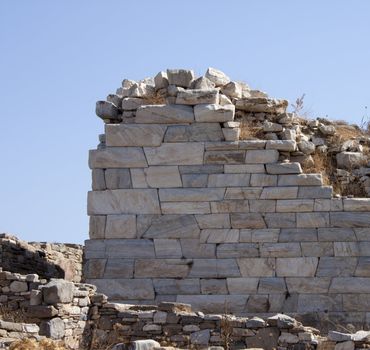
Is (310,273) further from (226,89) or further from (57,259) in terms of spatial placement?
(57,259)

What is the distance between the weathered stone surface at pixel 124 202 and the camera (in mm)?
16953

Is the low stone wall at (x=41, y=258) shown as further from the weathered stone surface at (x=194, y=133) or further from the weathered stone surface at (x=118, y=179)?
the weathered stone surface at (x=194, y=133)

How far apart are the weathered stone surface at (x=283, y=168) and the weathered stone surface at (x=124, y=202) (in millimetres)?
1987

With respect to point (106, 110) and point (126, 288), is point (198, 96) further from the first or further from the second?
point (126, 288)

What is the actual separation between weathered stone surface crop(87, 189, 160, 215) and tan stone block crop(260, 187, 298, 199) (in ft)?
6.04

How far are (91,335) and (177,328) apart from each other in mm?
1328

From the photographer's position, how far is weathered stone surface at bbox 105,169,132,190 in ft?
56.0

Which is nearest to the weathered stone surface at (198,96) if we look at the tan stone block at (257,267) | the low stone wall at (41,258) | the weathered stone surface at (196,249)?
the weathered stone surface at (196,249)

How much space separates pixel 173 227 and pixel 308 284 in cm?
244

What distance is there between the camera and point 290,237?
16656 mm

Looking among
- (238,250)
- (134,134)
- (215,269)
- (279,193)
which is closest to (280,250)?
(238,250)

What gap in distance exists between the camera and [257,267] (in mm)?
16578

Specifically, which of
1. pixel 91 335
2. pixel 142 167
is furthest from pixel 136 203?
pixel 91 335

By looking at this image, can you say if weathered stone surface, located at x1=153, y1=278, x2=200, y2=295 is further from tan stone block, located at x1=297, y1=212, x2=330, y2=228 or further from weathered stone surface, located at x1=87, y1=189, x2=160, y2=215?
tan stone block, located at x1=297, y1=212, x2=330, y2=228
